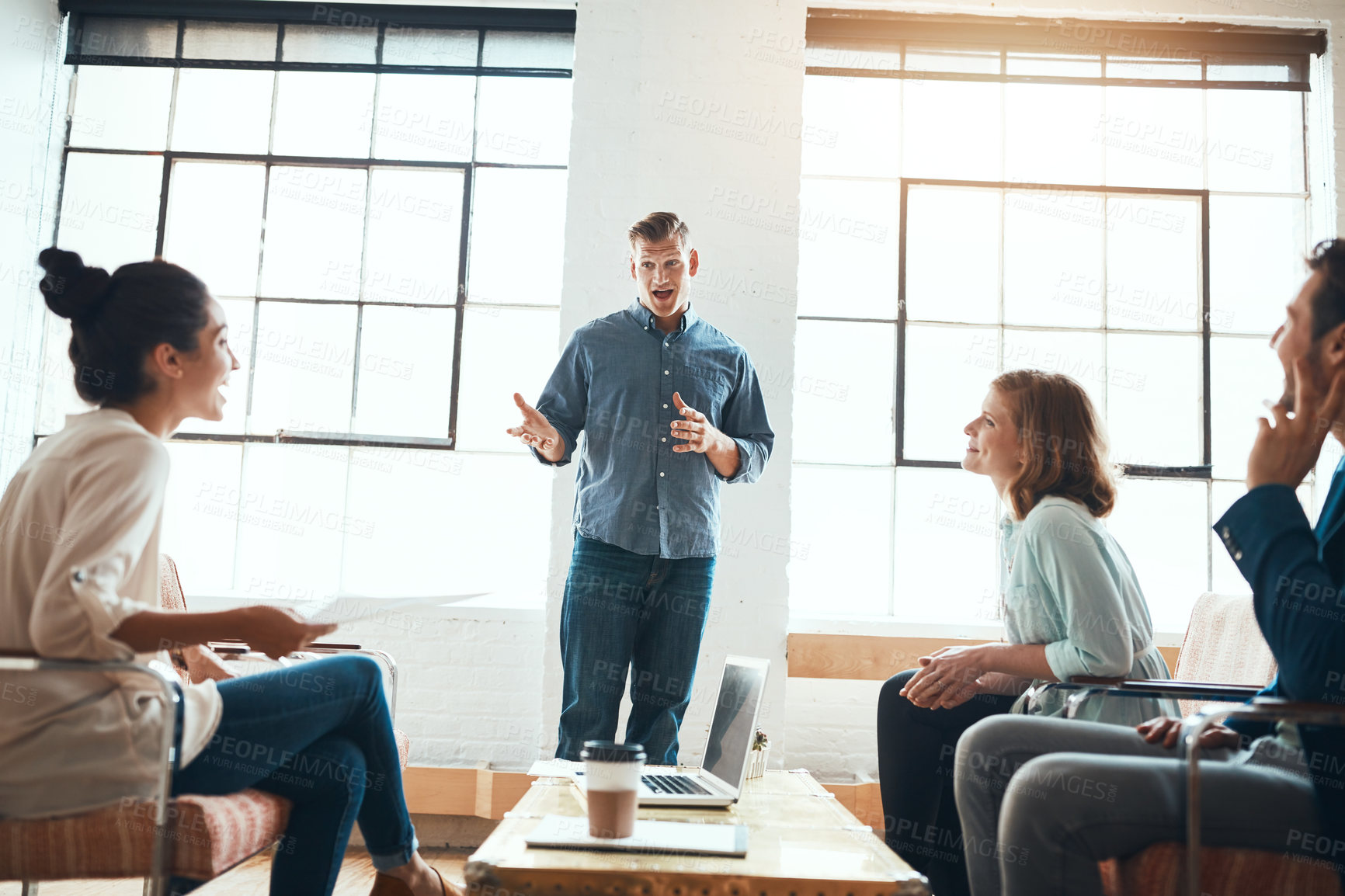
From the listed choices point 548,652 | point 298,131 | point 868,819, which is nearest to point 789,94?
point 298,131

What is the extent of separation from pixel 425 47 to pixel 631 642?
8.39ft

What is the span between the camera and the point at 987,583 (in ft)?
12.1

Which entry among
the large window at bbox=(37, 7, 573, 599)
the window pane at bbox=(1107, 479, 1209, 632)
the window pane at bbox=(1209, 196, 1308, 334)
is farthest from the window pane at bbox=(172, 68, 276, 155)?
the window pane at bbox=(1209, 196, 1308, 334)

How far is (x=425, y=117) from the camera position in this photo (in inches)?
154

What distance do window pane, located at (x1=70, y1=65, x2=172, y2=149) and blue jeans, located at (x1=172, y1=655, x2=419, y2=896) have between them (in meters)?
3.06

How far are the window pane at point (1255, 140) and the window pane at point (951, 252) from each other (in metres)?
0.89

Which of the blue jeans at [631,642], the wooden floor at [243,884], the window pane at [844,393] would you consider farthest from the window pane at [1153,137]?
the wooden floor at [243,884]

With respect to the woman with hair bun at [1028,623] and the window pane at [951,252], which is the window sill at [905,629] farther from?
the woman with hair bun at [1028,623]

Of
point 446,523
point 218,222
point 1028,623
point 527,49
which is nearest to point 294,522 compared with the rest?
point 446,523

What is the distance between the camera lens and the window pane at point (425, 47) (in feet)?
12.8

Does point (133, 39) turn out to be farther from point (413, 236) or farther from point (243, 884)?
point (243, 884)

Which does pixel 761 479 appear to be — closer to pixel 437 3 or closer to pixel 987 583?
pixel 987 583

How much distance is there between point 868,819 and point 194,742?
2.48 metres

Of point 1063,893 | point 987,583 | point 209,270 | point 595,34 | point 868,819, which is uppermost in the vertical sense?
point 595,34
